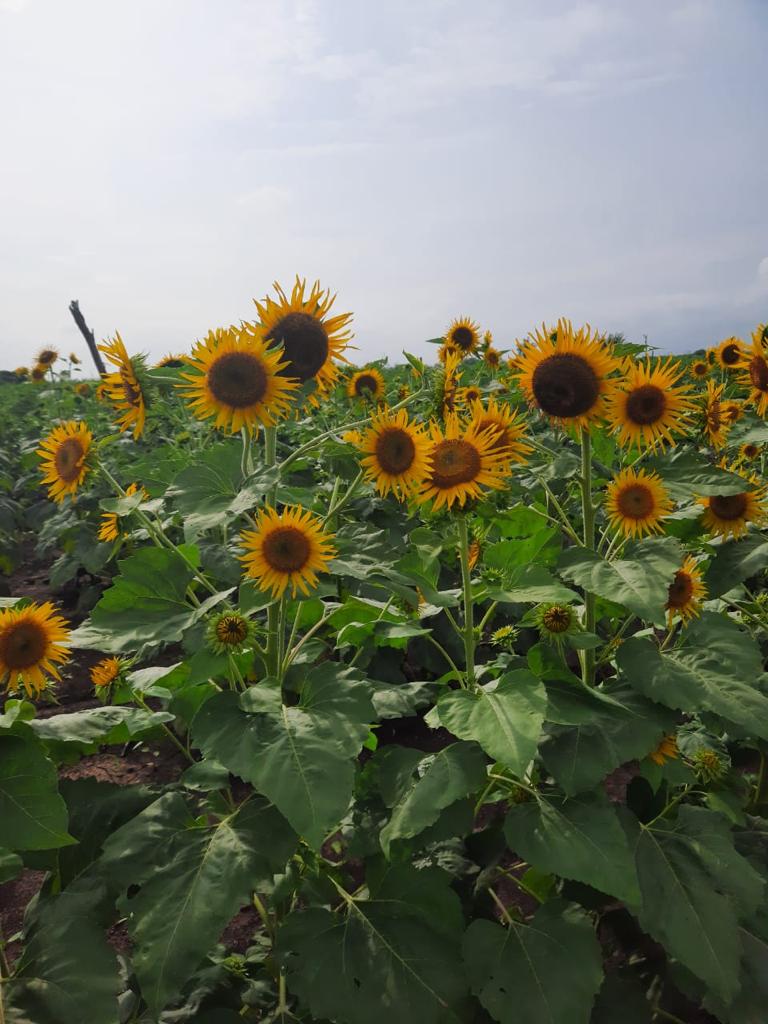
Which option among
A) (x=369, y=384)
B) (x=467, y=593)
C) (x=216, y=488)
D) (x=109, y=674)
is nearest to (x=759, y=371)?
(x=467, y=593)

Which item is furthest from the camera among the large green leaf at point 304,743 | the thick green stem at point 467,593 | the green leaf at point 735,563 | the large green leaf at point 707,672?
the green leaf at point 735,563

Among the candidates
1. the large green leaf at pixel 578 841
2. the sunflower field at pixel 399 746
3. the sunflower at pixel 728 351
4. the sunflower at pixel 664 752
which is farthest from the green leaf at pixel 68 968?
the sunflower at pixel 728 351

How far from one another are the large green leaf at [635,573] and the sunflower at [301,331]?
3.11 ft

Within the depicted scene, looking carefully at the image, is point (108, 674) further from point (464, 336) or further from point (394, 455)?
point (464, 336)

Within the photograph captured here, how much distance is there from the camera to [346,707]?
187 cm

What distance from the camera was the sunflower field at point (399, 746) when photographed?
175 centimetres

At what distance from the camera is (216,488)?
209 centimetres

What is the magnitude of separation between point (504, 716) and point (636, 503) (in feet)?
2.69

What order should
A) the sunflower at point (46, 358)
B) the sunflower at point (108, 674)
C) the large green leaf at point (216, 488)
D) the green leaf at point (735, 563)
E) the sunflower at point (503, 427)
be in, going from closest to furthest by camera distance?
the large green leaf at point (216, 488)
the sunflower at point (503, 427)
the green leaf at point (735, 563)
the sunflower at point (108, 674)
the sunflower at point (46, 358)

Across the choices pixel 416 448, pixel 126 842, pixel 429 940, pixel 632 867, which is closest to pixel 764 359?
pixel 416 448

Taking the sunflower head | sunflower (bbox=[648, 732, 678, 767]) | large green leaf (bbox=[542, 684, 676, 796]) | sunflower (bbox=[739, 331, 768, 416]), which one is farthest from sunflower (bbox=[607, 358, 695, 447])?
the sunflower head

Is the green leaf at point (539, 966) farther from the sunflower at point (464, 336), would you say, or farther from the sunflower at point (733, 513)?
the sunflower at point (464, 336)

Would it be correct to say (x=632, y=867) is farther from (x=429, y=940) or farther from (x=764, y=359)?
(x=764, y=359)

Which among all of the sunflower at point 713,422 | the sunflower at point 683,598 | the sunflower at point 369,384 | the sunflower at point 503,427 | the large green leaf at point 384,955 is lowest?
the large green leaf at point 384,955
